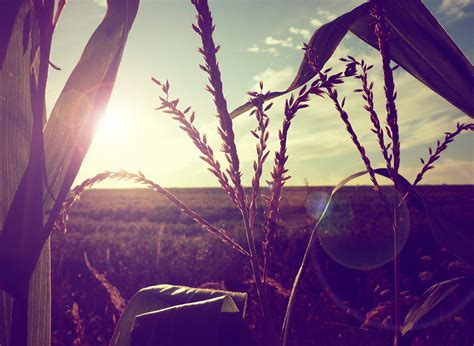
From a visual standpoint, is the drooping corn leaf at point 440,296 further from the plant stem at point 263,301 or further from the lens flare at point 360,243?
the lens flare at point 360,243

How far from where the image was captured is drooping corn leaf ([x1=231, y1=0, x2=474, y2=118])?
0.83 m

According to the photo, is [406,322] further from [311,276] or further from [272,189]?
[311,276]

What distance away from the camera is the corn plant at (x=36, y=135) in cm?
57

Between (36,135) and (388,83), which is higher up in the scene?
(388,83)

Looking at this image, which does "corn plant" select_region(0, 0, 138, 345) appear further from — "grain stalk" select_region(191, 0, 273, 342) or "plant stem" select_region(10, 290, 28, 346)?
"grain stalk" select_region(191, 0, 273, 342)

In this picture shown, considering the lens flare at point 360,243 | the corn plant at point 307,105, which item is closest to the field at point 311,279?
the lens flare at point 360,243

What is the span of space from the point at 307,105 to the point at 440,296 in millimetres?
550

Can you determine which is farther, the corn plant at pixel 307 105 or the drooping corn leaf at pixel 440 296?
the drooping corn leaf at pixel 440 296

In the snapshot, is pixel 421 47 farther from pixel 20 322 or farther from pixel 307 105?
pixel 20 322

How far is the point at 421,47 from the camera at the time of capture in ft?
2.80

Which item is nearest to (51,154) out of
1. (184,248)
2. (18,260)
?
(18,260)

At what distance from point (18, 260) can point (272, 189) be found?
0.38 m

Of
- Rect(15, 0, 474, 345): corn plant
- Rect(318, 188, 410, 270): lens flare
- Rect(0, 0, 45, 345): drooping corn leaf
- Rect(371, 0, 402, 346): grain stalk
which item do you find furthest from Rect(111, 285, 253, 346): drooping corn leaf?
→ Rect(318, 188, 410, 270): lens flare

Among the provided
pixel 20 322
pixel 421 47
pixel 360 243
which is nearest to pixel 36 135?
pixel 20 322
